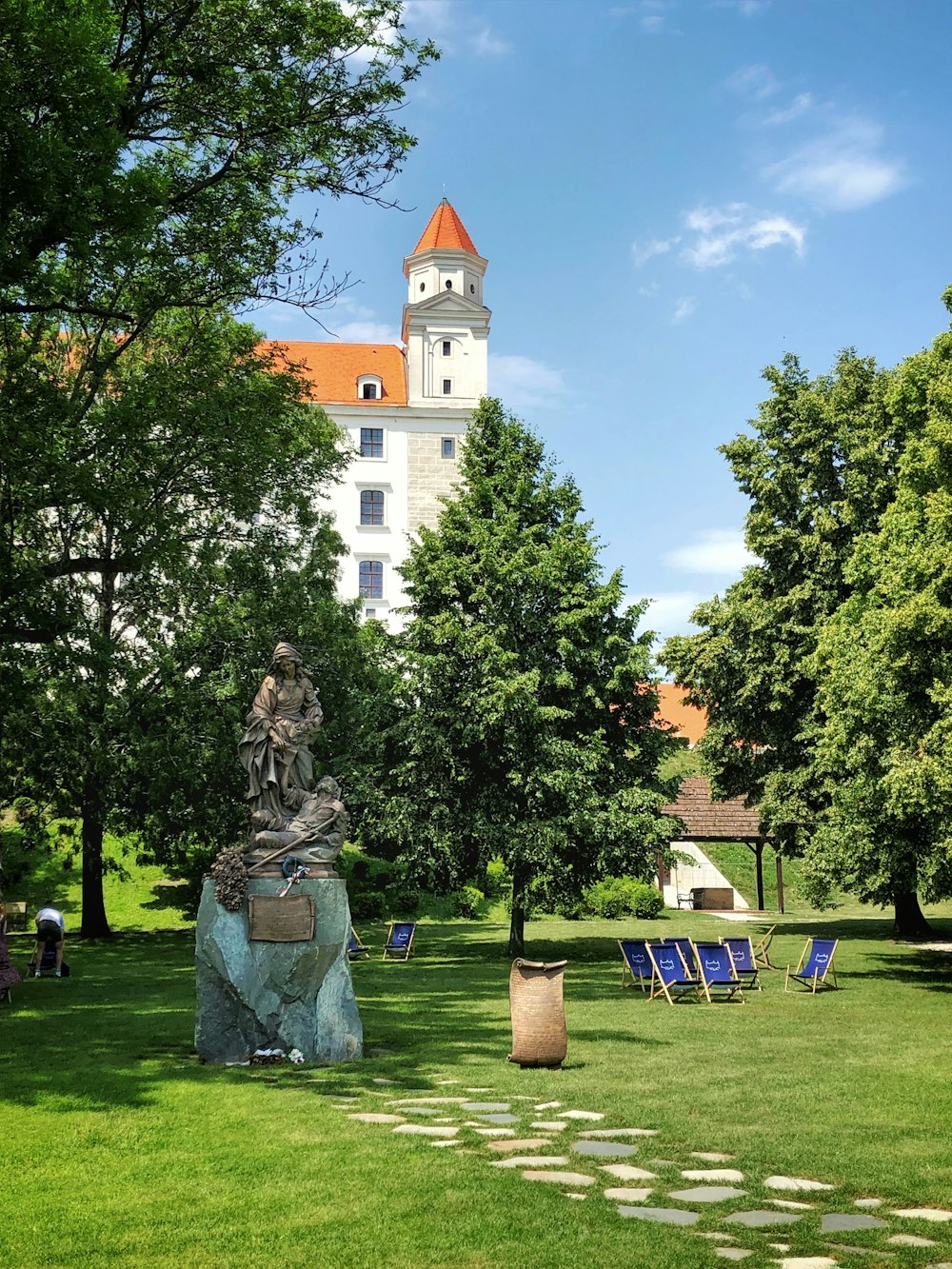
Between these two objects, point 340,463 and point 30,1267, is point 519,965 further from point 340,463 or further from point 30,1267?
point 340,463

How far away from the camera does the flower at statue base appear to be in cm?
1146

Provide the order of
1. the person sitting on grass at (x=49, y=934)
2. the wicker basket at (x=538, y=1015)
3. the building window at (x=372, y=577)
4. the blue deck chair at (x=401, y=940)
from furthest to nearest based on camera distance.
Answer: the building window at (x=372, y=577) < the blue deck chair at (x=401, y=940) < the person sitting on grass at (x=49, y=934) < the wicker basket at (x=538, y=1015)

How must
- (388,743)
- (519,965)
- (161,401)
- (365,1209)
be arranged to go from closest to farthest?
(365,1209)
(519,965)
(161,401)
(388,743)

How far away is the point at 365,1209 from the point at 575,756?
55.4 ft

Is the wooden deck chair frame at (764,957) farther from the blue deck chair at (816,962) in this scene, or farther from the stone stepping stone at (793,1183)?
the stone stepping stone at (793,1183)

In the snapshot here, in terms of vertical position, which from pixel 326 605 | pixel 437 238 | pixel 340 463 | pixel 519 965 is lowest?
pixel 519 965

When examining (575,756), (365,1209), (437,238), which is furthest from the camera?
(437,238)

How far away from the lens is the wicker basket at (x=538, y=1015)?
1076 cm

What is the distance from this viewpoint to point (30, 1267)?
17.1 feet

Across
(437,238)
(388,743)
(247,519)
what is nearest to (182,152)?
(247,519)

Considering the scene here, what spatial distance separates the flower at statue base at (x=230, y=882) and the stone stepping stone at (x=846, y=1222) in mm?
6913

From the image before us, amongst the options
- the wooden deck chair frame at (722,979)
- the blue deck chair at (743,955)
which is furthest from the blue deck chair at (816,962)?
the wooden deck chair frame at (722,979)

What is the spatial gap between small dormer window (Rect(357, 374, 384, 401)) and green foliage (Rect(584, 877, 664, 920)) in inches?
1408

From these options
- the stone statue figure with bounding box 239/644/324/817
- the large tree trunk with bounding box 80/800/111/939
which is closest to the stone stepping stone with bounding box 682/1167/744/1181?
the stone statue figure with bounding box 239/644/324/817
